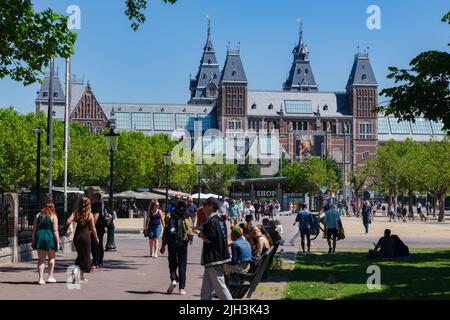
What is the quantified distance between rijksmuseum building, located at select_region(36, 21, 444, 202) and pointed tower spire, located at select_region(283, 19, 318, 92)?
242 inches

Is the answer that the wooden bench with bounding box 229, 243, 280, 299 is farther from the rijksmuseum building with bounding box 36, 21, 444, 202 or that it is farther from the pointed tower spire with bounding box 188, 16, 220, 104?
the pointed tower spire with bounding box 188, 16, 220, 104

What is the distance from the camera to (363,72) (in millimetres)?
155125

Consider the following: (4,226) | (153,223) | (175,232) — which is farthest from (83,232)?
(153,223)

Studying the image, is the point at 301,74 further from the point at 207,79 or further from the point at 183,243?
the point at 183,243

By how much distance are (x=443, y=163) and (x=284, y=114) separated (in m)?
99.4

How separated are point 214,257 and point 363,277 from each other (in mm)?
5782

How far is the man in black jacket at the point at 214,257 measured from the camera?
36.9 ft

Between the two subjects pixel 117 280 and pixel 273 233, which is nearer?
pixel 117 280

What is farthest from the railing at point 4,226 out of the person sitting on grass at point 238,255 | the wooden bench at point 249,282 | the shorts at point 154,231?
the wooden bench at point 249,282

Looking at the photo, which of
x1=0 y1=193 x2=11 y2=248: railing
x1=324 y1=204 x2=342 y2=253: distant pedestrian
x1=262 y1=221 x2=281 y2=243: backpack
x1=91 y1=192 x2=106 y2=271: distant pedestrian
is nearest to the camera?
x1=91 y1=192 x2=106 y2=271: distant pedestrian

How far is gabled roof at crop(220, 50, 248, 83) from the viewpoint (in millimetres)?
153375

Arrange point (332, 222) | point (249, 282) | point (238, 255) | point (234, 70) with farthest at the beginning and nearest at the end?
point (234, 70) < point (332, 222) < point (238, 255) < point (249, 282)

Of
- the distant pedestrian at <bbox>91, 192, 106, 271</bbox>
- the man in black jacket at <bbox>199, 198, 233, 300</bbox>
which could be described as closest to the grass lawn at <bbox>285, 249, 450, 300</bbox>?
the man in black jacket at <bbox>199, 198, 233, 300</bbox>
